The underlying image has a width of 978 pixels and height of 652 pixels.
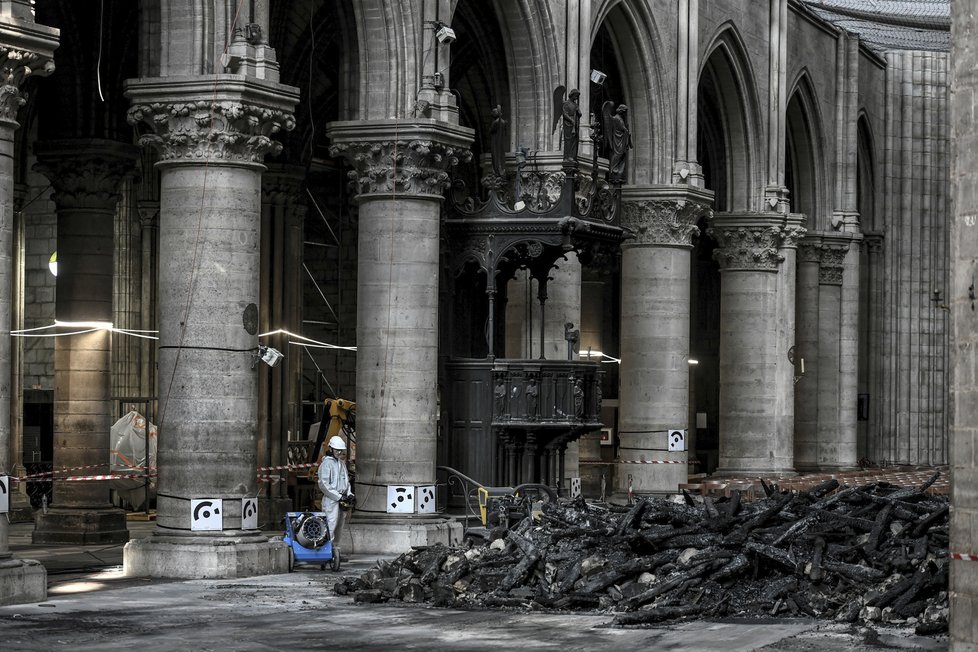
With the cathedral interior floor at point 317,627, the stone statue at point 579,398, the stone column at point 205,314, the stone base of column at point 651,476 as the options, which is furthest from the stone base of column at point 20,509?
the cathedral interior floor at point 317,627

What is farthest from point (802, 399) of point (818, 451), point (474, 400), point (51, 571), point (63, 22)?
point (51, 571)

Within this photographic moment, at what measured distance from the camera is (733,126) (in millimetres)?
37688

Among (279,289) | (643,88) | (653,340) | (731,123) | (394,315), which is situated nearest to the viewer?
(394,315)

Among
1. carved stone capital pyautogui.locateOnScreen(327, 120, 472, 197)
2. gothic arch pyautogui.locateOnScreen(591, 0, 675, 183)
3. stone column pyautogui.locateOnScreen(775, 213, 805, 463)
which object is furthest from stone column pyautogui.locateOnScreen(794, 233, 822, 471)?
carved stone capital pyautogui.locateOnScreen(327, 120, 472, 197)

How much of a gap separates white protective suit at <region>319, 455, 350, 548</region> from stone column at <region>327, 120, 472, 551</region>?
1788 mm

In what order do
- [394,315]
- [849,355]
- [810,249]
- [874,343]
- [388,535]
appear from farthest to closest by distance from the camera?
[874,343] < [849,355] < [810,249] < [394,315] < [388,535]

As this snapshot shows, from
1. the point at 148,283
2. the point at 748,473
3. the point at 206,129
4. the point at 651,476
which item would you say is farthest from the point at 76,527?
the point at 748,473

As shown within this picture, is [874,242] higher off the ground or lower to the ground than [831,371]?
higher

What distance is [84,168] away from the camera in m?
27.1

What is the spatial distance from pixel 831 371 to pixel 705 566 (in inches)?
1036

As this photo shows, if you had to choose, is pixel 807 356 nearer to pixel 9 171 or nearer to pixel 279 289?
pixel 279 289

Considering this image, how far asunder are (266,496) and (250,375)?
9816mm

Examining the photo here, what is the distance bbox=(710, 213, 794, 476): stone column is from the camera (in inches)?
1503

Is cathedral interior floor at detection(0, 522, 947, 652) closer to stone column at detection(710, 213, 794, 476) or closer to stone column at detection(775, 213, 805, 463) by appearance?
stone column at detection(710, 213, 794, 476)
